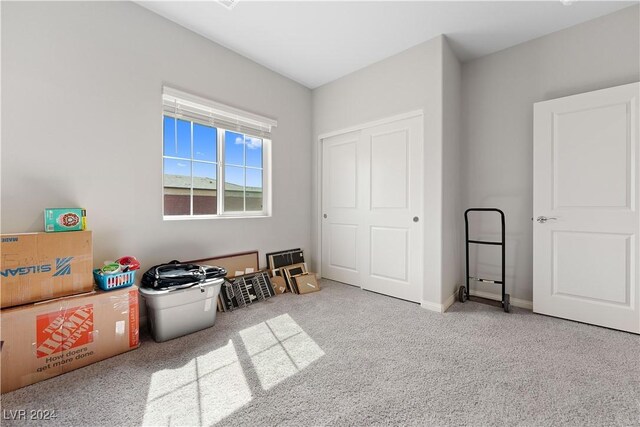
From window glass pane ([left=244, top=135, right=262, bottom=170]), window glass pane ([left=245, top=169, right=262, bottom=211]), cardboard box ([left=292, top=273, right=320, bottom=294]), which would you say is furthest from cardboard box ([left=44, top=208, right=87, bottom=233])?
cardboard box ([left=292, top=273, right=320, bottom=294])

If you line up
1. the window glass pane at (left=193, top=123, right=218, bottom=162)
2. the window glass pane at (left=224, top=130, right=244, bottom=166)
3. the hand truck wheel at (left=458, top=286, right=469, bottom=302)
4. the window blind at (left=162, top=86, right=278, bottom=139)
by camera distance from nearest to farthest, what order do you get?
the window blind at (left=162, top=86, right=278, bottom=139)
the window glass pane at (left=193, top=123, right=218, bottom=162)
the hand truck wheel at (left=458, top=286, right=469, bottom=302)
the window glass pane at (left=224, top=130, right=244, bottom=166)

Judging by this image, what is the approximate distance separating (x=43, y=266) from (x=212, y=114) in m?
1.94

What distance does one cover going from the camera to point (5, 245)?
1564 mm

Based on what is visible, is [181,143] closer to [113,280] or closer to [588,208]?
[113,280]

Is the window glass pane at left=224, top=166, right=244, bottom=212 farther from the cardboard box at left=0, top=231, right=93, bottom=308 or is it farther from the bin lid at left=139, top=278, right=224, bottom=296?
the cardboard box at left=0, top=231, right=93, bottom=308

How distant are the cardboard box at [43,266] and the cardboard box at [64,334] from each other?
7cm

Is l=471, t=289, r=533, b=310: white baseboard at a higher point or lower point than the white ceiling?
lower

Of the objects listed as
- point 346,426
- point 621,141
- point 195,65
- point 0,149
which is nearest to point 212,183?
point 195,65

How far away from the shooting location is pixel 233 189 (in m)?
3.17

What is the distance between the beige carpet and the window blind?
2070 mm

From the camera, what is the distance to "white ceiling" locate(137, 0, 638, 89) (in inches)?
91.7

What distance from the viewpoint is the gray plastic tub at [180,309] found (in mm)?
2059

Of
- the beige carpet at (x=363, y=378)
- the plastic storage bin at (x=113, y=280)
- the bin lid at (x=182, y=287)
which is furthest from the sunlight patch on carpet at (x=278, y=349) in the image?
the plastic storage bin at (x=113, y=280)

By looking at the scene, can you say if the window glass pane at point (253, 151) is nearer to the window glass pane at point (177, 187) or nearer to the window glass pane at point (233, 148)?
the window glass pane at point (233, 148)
